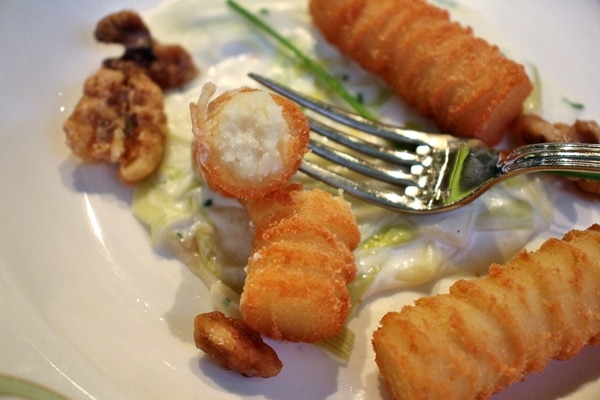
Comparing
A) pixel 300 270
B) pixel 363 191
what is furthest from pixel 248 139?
pixel 363 191

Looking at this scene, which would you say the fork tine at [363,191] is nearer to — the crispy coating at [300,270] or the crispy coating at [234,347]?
the crispy coating at [300,270]

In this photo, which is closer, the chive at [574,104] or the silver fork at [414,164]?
the silver fork at [414,164]

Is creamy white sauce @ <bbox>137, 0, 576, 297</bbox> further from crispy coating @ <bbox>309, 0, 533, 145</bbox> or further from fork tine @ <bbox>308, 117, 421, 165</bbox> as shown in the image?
fork tine @ <bbox>308, 117, 421, 165</bbox>

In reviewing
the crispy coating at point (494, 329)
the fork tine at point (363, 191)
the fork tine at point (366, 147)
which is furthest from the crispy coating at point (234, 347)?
the fork tine at point (366, 147)

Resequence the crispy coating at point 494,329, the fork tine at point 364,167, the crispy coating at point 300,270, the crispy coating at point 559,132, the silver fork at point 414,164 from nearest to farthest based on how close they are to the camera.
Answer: the crispy coating at point 494,329
the crispy coating at point 300,270
the silver fork at point 414,164
the fork tine at point 364,167
the crispy coating at point 559,132

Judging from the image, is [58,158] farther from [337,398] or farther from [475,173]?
[475,173]

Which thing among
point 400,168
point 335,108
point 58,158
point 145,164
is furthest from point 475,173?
point 58,158

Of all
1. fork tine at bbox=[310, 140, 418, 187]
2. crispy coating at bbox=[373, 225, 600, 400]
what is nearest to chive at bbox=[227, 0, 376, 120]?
fork tine at bbox=[310, 140, 418, 187]
